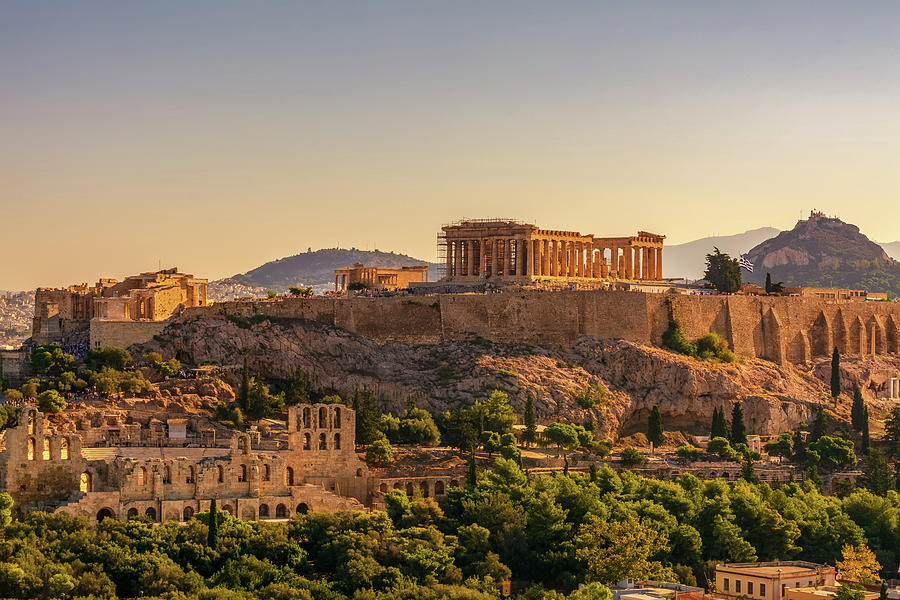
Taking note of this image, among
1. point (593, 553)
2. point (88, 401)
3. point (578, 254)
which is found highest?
point (578, 254)

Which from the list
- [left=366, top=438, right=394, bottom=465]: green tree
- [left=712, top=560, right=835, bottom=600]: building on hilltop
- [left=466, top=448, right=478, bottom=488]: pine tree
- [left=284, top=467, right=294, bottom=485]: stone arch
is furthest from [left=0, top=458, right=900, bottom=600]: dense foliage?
[left=284, top=467, right=294, bottom=485]: stone arch

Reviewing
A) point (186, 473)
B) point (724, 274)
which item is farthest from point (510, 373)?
point (724, 274)

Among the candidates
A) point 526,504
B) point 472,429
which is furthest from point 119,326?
point 526,504

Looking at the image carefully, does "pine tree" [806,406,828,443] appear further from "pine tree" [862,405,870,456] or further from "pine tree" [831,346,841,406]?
"pine tree" [831,346,841,406]

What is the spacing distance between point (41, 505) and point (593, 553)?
23.7 m

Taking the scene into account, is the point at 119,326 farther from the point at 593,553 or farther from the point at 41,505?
the point at 593,553

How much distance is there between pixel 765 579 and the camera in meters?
77.8

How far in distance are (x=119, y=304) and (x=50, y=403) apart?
18483 mm

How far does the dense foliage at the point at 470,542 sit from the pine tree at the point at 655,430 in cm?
929

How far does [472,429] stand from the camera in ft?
304

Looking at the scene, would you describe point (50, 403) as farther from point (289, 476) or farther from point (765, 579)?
point (765, 579)

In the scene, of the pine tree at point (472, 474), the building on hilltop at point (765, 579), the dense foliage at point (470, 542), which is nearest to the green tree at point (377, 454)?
the dense foliage at point (470, 542)

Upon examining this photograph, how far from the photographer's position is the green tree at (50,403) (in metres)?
86.8

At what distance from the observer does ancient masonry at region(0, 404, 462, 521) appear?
76.8 m
